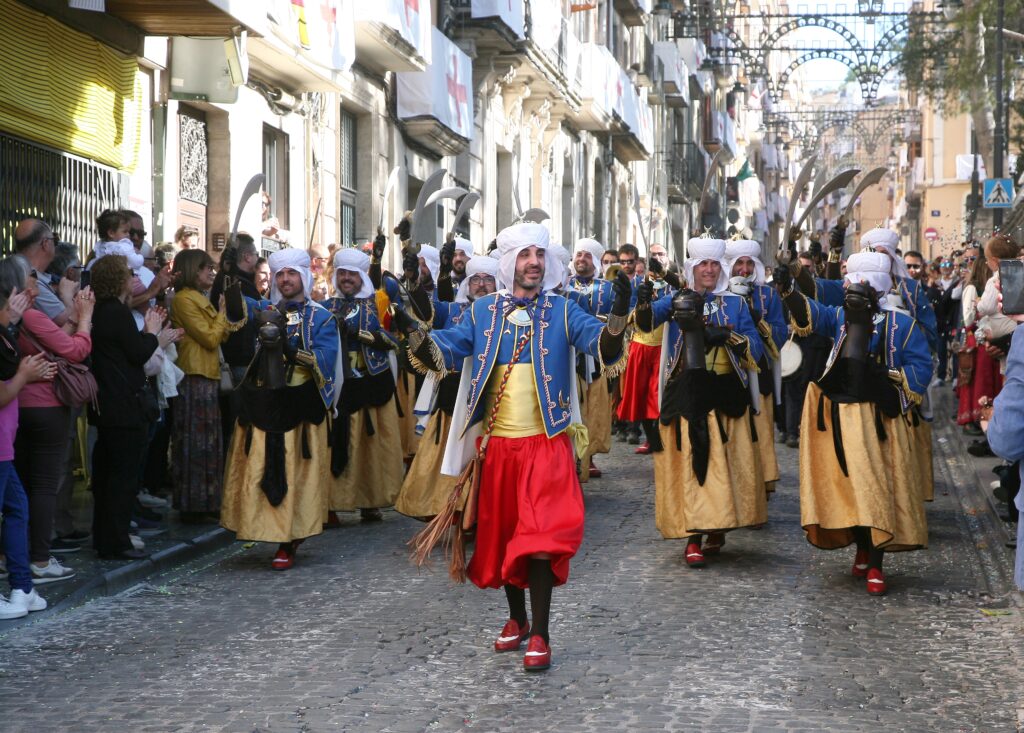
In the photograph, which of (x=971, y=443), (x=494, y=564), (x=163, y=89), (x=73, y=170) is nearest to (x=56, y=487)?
(x=494, y=564)

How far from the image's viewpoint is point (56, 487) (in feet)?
27.1

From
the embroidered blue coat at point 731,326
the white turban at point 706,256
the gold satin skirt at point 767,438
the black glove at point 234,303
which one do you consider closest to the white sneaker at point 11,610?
the black glove at point 234,303

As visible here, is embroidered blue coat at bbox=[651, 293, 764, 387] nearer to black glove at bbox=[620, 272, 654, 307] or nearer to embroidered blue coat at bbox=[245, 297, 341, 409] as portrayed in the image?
black glove at bbox=[620, 272, 654, 307]

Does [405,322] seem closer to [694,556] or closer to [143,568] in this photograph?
[143,568]

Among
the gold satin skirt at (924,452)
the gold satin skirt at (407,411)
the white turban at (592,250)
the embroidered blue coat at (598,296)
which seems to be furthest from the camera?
the white turban at (592,250)

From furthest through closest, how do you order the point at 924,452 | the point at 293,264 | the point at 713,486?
the point at 924,452
the point at 293,264
the point at 713,486

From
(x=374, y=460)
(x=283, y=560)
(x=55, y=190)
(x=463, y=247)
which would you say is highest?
(x=55, y=190)

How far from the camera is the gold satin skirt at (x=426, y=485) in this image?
10023 millimetres

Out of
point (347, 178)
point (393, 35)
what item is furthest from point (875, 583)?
point (347, 178)

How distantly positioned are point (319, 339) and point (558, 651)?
3.15m

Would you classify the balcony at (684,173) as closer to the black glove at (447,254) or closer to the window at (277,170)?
the window at (277,170)

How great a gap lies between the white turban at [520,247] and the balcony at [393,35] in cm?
1152

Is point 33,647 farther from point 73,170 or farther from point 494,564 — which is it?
point 73,170

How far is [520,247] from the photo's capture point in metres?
6.98
